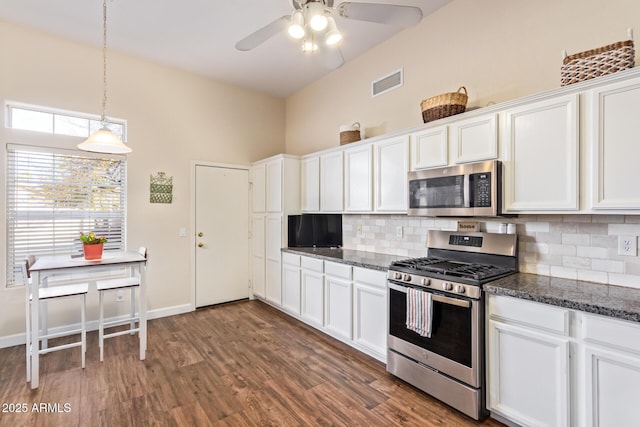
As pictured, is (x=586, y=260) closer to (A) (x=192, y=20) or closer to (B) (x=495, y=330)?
(B) (x=495, y=330)

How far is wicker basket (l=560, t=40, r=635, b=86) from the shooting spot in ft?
6.00

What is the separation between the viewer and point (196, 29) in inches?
131

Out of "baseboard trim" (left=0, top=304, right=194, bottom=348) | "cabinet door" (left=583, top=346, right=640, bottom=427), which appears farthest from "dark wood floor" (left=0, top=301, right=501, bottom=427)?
"cabinet door" (left=583, top=346, right=640, bottom=427)

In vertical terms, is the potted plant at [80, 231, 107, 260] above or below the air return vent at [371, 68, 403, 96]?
below

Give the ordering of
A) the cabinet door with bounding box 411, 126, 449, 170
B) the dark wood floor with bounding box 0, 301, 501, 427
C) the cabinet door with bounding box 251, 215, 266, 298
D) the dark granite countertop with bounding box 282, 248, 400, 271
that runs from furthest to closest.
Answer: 1. the cabinet door with bounding box 251, 215, 266, 298
2. the dark granite countertop with bounding box 282, 248, 400, 271
3. the cabinet door with bounding box 411, 126, 449, 170
4. the dark wood floor with bounding box 0, 301, 501, 427

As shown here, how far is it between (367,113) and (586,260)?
2.62 meters

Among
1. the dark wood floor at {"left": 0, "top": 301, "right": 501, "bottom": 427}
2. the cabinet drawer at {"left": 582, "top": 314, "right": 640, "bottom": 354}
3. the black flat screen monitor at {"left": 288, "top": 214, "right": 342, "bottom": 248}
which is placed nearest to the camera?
the cabinet drawer at {"left": 582, "top": 314, "right": 640, "bottom": 354}

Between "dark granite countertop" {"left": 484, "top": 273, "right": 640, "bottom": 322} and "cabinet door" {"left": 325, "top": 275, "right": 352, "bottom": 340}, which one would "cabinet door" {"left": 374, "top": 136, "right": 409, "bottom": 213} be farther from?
"dark granite countertop" {"left": 484, "top": 273, "right": 640, "bottom": 322}

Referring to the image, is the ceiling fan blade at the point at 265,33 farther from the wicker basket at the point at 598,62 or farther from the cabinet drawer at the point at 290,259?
the cabinet drawer at the point at 290,259

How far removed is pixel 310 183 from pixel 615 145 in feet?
9.87

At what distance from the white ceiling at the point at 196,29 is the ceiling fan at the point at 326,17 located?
1.33 feet

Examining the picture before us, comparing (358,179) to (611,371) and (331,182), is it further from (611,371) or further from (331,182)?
(611,371)

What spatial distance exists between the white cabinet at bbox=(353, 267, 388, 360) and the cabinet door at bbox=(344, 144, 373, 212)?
78 cm

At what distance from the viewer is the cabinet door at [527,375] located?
1.75 meters
